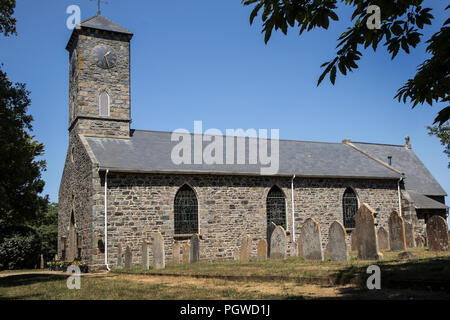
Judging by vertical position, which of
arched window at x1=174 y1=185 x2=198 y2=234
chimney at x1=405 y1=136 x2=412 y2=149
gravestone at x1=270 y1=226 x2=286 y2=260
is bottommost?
gravestone at x1=270 y1=226 x2=286 y2=260

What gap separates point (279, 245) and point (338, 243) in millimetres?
3798

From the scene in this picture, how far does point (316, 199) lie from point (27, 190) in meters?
16.1

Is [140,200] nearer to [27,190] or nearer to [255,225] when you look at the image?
[255,225]

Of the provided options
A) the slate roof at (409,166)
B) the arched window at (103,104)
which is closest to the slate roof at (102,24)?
the arched window at (103,104)

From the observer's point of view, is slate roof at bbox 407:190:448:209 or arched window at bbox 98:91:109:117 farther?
slate roof at bbox 407:190:448:209

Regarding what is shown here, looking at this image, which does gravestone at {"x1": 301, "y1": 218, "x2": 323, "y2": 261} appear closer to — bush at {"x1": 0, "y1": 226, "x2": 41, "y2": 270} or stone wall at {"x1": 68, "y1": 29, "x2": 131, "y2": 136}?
stone wall at {"x1": 68, "y1": 29, "x2": 131, "y2": 136}

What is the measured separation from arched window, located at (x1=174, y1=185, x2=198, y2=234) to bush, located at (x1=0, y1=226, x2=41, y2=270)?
361 inches

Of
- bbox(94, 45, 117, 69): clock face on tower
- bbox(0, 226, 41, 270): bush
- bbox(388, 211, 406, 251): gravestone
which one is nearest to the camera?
bbox(388, 211, 406, 251): gravestone

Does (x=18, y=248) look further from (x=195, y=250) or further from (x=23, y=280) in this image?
(x=195, y=250)

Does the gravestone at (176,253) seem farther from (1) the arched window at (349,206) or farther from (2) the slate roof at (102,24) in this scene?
(2) the slate roof at (102,24)

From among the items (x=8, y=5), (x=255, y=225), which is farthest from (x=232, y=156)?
(x=8, y=5)

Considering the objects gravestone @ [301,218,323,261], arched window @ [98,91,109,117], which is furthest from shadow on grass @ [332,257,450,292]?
arched window @ [98,91,109,117]

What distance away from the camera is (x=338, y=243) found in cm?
1328

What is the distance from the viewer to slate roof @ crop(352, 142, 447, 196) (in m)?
30.7
